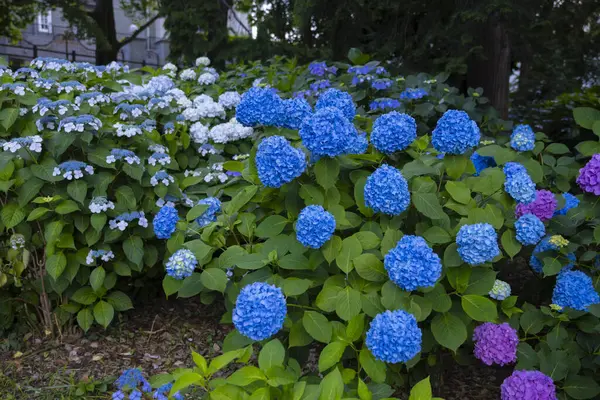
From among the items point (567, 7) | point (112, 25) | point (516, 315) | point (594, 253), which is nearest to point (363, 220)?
point (516, 315)

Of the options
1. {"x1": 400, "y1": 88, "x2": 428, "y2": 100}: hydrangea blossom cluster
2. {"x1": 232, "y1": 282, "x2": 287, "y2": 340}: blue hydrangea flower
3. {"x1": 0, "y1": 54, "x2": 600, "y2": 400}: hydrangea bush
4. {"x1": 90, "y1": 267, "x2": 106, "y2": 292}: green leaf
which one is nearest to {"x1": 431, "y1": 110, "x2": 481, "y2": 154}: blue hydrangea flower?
{"x1": 0, "y1": 54, "x2": 600, "y2": 400}: hydrangea bush

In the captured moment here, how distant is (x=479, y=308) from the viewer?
1.78 m

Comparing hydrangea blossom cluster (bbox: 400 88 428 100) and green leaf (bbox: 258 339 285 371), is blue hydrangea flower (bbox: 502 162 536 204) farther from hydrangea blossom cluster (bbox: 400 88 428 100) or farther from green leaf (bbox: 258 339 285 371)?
hydrangea blossom cluster (bbox: 400 88 428 100)

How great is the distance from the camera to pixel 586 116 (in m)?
2.63

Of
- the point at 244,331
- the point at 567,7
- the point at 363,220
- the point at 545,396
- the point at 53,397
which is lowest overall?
the point at 53,397

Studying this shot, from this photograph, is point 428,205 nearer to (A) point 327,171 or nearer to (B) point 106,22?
(A) point 327,171

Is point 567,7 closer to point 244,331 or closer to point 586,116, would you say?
point 586,116

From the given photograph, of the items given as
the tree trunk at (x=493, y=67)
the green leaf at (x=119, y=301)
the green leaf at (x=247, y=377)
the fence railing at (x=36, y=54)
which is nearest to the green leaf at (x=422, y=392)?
the green leaf at (x=247, y=377)

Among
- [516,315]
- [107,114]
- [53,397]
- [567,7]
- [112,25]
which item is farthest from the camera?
[112,25]

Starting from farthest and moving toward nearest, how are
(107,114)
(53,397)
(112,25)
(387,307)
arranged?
(112,25) → (107,114) → (53,397) → (387,307)

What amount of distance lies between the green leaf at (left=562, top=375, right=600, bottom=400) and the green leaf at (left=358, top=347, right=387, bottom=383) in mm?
838

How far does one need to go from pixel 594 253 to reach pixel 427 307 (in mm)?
936

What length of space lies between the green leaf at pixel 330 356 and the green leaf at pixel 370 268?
229mm

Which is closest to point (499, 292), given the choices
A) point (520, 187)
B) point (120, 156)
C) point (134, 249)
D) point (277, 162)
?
point (520, 187)
